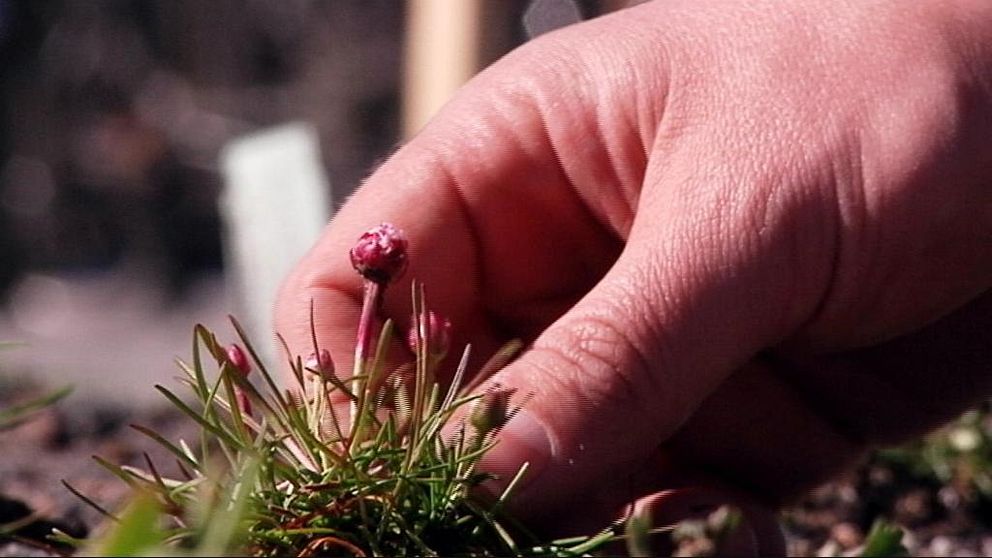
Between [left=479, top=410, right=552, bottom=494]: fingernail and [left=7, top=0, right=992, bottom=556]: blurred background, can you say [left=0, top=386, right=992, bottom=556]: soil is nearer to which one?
[left=479, top=410, right=552, bottom=494]: fingernail

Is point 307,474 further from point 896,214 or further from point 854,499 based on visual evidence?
point 854,499

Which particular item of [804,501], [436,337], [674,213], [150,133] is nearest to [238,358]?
[436,337]

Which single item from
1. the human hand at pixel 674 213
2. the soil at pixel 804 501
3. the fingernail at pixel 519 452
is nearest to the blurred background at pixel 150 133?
the soil at pixel 804 501

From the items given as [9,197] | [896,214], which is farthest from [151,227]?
[896,214]

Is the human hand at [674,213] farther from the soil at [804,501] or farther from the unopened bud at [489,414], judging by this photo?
the soil at [804,501]

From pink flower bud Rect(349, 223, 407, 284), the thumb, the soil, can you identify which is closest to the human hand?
the thumb

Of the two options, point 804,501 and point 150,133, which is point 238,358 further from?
point 150,133
